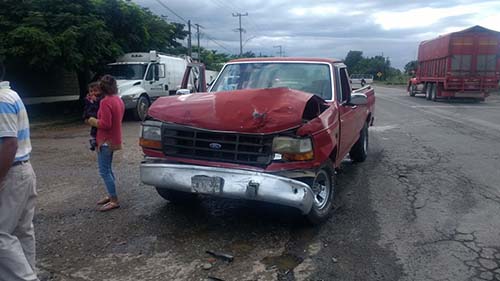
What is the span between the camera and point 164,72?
1762 cm

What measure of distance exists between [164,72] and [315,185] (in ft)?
44.9

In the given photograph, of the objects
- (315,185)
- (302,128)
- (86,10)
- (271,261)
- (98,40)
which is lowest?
(271,261)

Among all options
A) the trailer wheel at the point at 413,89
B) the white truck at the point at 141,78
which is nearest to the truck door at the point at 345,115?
the white truck at the point at 141,78

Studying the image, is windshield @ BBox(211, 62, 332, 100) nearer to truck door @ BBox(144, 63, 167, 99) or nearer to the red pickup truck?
the red pickup truck

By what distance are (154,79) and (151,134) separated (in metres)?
12.6

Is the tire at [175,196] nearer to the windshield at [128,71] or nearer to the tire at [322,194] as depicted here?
the tire at [322,194]

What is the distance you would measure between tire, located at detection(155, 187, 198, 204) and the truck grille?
749mm

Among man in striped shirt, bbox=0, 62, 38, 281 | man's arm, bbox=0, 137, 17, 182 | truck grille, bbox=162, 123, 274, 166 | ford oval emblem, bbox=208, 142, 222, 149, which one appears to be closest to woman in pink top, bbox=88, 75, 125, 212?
truck grille, bbox=162, 123, 274, 166

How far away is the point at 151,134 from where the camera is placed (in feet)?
16.0

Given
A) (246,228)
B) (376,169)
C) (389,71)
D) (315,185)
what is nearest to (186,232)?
(246,228)

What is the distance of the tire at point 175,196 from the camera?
5.41 metres

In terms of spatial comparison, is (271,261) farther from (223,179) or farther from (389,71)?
(389,71)

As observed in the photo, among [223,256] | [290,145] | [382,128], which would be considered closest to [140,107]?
[382,128]

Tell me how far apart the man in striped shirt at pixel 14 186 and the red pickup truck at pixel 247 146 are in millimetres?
1624
